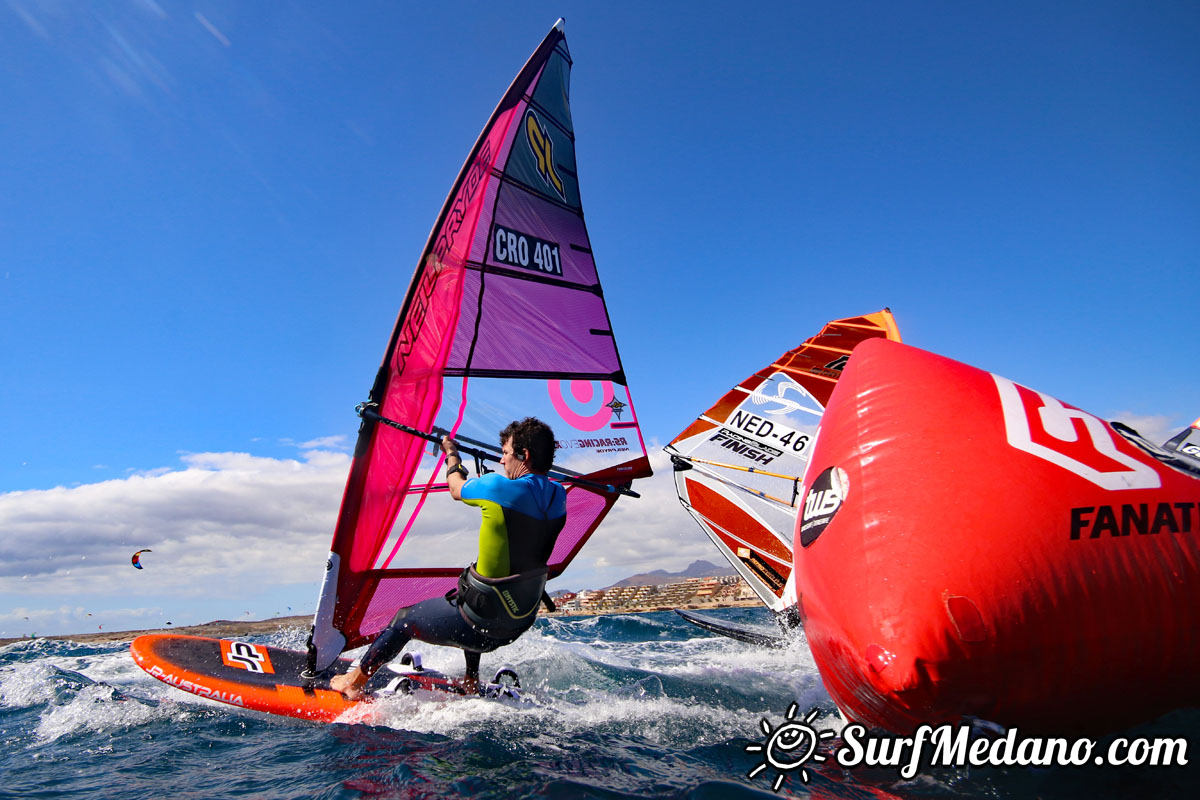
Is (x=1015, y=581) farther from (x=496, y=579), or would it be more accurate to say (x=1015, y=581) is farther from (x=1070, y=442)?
(x=496, y=579)

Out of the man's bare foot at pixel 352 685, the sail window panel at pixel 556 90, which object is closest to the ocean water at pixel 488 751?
the man's bare foot at pixel 352 685

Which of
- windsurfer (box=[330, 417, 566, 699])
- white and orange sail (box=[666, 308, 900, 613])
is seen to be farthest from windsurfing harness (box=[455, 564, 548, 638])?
white and orange sail (box=[666, 308, 900, 613])

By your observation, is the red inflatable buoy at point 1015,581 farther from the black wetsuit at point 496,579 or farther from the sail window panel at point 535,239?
the sail window panel at point 535,239

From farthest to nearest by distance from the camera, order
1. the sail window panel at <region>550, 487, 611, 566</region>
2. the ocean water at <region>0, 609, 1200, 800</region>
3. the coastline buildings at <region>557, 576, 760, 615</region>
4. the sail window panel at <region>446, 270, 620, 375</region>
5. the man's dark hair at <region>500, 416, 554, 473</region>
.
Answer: the coastline buildings at <region>557, 576, 760, 615</region>, the sail window panel at <region>550, 487, 611, 566</region>, the sail window panel at <region>446, 270, 620, 375</region>, the man's dark hair at <region>500, 416, 554, 473</region>, the ocean water at <region>0, 609, 1200, 800</region>

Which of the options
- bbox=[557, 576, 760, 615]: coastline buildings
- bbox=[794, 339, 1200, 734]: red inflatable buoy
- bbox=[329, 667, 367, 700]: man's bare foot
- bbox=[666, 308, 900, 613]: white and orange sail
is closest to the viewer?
bbox=[794, 339, 1200, 734]: red inflatable buoy

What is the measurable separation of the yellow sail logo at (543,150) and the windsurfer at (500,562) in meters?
3.09

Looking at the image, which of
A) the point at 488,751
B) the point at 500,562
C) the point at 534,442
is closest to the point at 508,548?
the point at 500,562

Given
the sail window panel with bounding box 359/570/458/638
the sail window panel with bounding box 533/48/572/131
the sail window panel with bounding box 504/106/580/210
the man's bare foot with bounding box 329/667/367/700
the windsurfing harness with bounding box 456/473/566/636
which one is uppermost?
the sail window panel with bounding box 533/48/572/131

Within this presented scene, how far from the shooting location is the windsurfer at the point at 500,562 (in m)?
3.50

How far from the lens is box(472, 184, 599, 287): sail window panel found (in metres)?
5.19

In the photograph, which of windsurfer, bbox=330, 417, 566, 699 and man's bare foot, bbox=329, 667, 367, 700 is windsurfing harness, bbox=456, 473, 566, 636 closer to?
windsurfer, bbox=330, 417, 566, 699

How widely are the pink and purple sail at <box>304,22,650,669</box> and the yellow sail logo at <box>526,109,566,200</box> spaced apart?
0.02 meters

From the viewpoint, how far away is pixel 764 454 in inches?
309

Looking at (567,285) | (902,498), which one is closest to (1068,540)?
(902,498)
